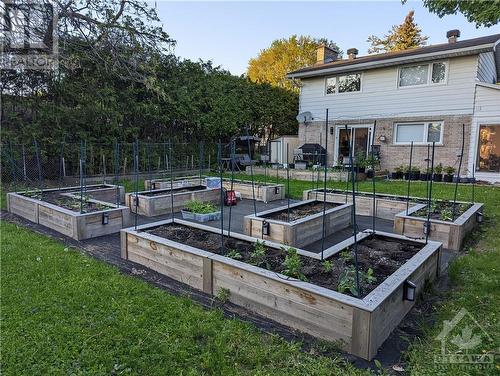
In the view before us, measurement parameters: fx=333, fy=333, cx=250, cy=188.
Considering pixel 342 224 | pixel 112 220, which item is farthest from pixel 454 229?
pixel 112 220

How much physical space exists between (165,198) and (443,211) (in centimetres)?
493

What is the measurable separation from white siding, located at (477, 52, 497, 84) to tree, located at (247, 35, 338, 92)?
16.7m

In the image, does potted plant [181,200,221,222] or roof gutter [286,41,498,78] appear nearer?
potted plant [181,200,221,222]

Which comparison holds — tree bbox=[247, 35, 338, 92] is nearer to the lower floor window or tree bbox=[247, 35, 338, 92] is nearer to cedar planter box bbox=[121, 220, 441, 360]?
the lower floor window

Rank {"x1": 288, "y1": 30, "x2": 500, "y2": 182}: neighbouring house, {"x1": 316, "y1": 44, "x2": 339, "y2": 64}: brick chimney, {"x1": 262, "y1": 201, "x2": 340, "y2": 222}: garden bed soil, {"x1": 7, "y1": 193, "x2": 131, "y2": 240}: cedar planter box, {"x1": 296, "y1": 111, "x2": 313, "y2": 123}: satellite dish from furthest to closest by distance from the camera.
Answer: {"x1": 316, "y1": 44, "x2": 339, "y2": 64}: brick chimney
{"x1": 296, "y1": 111, "x2": 313, "y2": 123}: satellite dish
{"x1": 288, "y1": 30, "x2": 500, "y2": 182}: neighbouring house
{"x1": 262, "y1": 201, "x2": 340, "y2": 222}: garden bed soil
{"x1": 7, "y1": 193, "x2": 131, "y2": 240}: cedar planter box

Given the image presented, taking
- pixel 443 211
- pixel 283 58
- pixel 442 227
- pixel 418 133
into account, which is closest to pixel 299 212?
Result: pixel 442 227

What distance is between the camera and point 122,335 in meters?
2.42

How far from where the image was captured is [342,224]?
5.59 meters

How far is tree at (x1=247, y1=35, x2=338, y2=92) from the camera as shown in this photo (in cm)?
2808

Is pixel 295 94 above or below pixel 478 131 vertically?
above

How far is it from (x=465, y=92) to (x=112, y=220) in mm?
11273

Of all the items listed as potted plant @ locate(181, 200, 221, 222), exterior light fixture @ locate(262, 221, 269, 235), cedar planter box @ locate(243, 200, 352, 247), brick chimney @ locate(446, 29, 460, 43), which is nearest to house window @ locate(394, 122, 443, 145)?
brick chimney @ locate(446, 29, 460, 43)

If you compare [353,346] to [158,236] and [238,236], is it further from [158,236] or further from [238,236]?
[158,236]

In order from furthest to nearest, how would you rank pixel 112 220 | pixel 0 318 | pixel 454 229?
1. pixel 112 220
2. pixel 454 229
3. pixel 0 318
